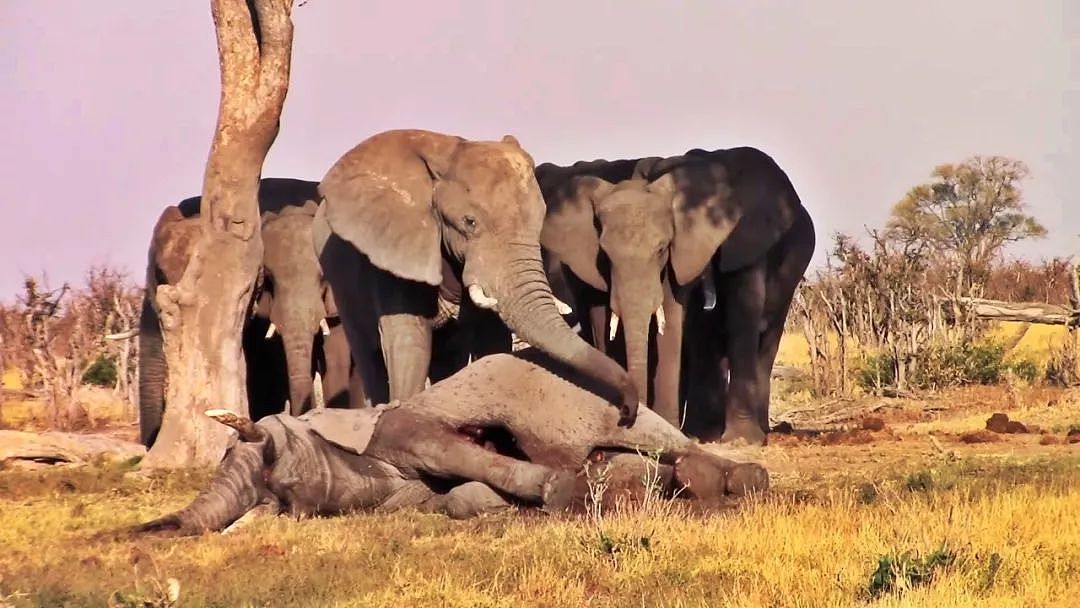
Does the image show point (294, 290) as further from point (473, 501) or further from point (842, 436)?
point (473, 501)

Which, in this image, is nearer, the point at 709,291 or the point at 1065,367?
the point at 709,291

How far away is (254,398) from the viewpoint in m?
19.3

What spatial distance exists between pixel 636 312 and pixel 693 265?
4.25 ft

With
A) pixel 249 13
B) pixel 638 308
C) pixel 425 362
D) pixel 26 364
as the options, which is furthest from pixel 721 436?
pixel 26 364

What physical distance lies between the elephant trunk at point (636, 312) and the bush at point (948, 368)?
10.1m

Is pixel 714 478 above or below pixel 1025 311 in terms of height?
below

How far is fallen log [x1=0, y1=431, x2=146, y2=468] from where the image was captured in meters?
14.3

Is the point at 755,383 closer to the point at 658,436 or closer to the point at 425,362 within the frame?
the point at 425,362

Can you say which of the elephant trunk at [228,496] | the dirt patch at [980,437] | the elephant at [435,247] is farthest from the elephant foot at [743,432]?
the elephant trunk at [228,496]

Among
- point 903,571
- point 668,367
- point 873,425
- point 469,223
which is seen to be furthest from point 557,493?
point 873,425

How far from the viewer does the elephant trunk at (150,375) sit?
695 inches

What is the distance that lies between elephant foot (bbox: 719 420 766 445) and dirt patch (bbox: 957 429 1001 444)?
81.1 inches

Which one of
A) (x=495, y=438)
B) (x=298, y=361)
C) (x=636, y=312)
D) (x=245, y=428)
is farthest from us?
(x=298, y=361)

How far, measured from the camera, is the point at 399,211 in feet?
44.8
